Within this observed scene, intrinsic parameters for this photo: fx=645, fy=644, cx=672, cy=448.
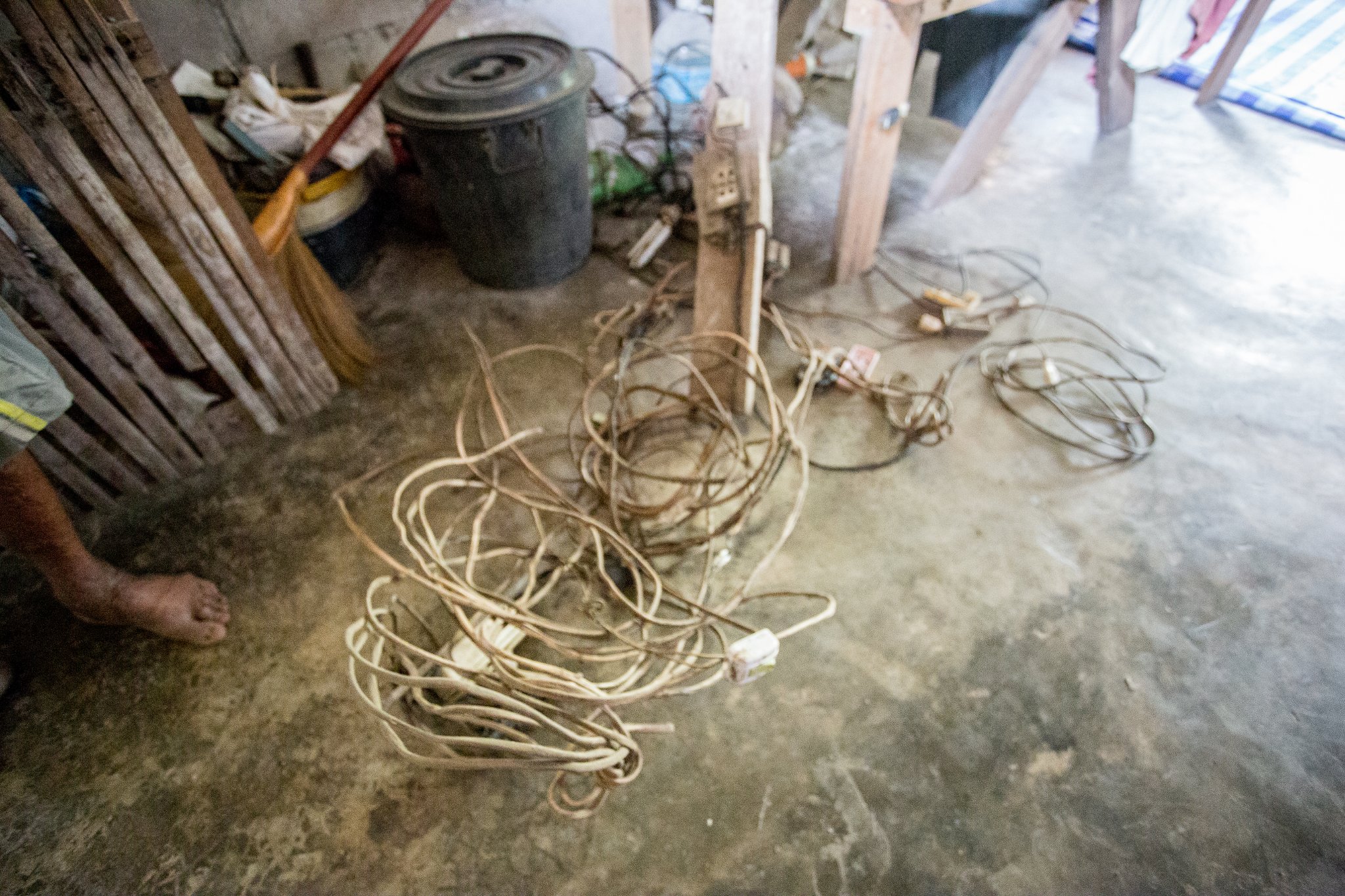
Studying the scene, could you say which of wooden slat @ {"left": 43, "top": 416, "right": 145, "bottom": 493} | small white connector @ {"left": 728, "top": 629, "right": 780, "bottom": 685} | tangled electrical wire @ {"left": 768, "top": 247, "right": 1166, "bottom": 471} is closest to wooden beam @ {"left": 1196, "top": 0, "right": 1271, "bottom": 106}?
tangled electrical wire @ {"left": 768, "top": 247, "right": 1166, "bottom": 471}

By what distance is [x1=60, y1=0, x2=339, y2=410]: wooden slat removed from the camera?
4.57ft

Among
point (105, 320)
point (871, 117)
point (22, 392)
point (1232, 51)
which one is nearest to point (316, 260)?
point (105, 320)

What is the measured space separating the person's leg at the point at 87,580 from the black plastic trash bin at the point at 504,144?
1449mm

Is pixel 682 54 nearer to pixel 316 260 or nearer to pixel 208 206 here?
pixel 316 260

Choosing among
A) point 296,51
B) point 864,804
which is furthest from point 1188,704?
point 296,51

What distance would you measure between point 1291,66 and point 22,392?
18.0ft

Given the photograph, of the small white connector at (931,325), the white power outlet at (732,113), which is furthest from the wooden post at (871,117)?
the white power outlet at (732,113)

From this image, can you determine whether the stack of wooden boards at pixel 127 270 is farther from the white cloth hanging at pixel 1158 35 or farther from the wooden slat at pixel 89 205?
the white cloth hanging at pixel 1158 35

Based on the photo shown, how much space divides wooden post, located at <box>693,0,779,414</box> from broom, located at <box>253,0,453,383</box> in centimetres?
124

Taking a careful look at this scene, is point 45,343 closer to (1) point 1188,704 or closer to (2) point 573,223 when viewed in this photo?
(2) point 573,223

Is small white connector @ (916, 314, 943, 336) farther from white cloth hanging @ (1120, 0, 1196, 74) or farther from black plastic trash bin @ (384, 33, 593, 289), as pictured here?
white cloth hanging @ (1120, 0, 1196, 74)

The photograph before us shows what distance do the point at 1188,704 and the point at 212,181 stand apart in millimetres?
2759

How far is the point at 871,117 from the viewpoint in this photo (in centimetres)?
225

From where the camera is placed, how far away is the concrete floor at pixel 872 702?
1.34 metres
